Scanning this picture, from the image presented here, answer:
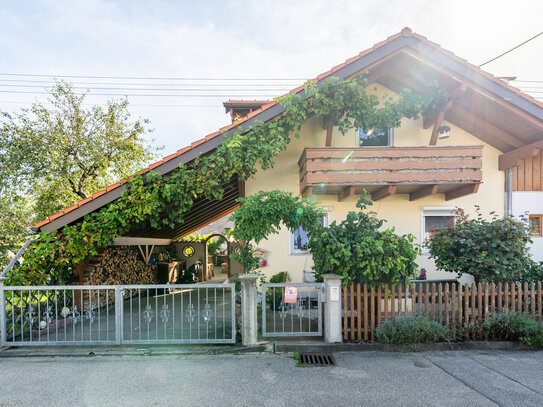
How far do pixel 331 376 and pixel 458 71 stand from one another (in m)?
7.52

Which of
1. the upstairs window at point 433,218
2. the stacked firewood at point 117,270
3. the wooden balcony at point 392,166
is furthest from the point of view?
→ the upstairs window at point 433,218

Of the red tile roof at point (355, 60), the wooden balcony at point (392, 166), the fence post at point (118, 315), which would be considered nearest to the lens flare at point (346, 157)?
the wooden balcony at point (392, 166)

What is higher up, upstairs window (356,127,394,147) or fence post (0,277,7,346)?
upstairs window (356,127,394,147)

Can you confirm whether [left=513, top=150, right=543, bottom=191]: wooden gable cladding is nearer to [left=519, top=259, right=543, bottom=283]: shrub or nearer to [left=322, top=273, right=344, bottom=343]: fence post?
[left=519, top=259, right=543, bottom=283]: shrub

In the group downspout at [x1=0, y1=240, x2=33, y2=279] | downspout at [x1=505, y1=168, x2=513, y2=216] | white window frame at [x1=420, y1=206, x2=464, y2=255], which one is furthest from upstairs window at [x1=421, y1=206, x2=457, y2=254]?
downspout at [x1=0, y1=240, x2=33, y2=279]

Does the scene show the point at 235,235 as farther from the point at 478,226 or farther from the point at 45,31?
the point at 45,31

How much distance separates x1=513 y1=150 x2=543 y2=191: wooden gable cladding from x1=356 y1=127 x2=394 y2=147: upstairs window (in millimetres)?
3930

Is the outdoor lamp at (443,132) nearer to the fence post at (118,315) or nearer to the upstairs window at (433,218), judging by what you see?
the upstairs window at (433,218)

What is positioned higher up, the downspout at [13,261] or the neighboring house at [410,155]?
the neighboring house at [410,155]

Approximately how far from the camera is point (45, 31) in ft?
25.1

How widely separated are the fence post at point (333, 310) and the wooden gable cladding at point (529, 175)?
7.47 meters

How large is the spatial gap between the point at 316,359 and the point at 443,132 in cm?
752

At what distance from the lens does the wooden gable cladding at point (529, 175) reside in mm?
8945

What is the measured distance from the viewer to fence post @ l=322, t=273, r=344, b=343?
530 centimetres
